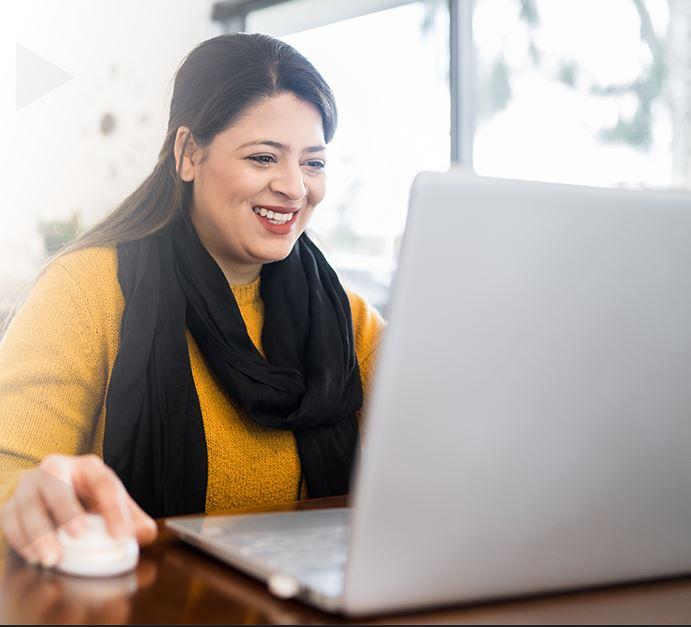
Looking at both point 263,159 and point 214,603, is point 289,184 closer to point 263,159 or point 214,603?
point 263,159

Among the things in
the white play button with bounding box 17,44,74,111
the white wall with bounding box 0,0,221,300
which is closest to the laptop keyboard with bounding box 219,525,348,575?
the white wall with bounding box 0,0,221,300

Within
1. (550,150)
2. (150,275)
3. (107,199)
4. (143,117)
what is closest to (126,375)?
(150,275)

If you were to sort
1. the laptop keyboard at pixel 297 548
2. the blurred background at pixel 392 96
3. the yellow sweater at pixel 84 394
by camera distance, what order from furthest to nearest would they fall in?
the blurred background at pixel 392 96, the yellow sweater at pixel 84 394, the laptop keyboard at pixel 297 548

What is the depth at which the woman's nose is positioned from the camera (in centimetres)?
155

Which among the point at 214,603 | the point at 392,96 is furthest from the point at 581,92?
the point at 214,603

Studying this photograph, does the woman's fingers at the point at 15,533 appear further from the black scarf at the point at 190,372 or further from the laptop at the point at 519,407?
the black scarf at the point at 190,372

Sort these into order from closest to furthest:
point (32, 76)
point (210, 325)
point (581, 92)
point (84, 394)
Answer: point (84, 394), point (210, 325), point (32, 76), point (581, 92)

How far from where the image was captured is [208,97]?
61.4 inches

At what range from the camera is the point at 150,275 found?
150cm

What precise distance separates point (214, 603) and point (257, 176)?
0.99 meters

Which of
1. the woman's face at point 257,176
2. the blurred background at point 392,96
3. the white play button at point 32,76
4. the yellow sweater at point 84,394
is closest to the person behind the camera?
the yellow sweater at point 84,394

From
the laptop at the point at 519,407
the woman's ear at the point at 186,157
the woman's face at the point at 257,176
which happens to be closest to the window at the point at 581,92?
the woman's face at the point at 257,176

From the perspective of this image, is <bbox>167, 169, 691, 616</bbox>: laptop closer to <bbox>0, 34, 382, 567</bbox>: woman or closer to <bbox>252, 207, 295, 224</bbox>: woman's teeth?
<bbox>0, 34, 382, 567</bbox>: woman

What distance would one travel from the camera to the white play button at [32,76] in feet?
5.69
